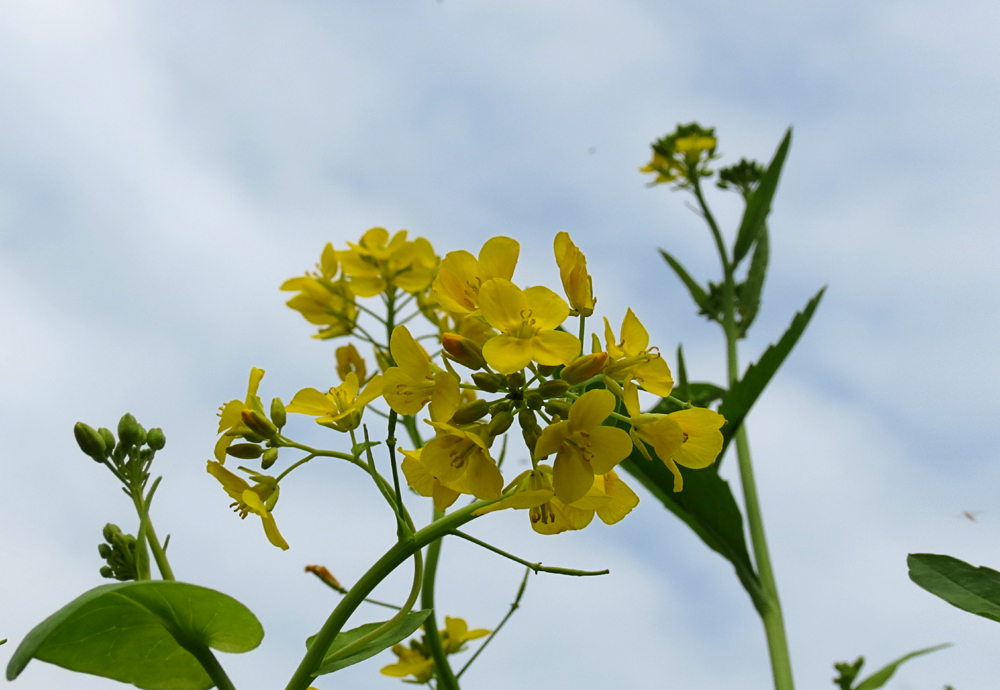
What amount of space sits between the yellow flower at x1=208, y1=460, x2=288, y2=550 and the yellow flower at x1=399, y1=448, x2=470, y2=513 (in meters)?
0.15

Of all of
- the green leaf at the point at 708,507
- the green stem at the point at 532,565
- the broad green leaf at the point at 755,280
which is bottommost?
the green stem at the point at 532,565

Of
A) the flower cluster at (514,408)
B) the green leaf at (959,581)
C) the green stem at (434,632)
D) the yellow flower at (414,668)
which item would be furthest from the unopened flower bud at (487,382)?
the yellow flower at (414,668)

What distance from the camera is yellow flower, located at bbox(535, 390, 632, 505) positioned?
0.73 meters

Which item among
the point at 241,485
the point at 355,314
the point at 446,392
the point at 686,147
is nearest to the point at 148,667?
the point at 241,485

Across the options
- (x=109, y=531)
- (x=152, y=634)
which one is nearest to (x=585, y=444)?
(x=152, y=634)

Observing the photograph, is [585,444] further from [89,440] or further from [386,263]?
[386,263]

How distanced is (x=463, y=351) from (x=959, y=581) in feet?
2.15

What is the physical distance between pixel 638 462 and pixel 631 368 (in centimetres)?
64

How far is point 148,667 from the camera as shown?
0.84 m

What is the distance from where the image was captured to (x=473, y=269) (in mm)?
853

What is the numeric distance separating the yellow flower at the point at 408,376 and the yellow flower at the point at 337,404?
0.08 m

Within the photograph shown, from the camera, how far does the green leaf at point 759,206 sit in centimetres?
216

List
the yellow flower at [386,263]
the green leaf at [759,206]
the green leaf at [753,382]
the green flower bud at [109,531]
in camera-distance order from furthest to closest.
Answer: the green leaf at [759,206], the yellow flower at [386,263], the green leaf at [753,382], the green flower bud at [109,531]

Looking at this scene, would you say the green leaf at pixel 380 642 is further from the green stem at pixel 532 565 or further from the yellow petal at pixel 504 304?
the yellow petal at pixel 504 304
